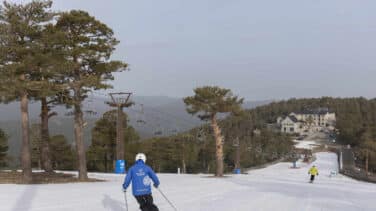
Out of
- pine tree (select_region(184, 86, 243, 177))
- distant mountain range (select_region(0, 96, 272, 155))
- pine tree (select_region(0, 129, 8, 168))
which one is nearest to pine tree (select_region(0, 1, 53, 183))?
distant mountain range (select_region(0, 96, 272, 155))

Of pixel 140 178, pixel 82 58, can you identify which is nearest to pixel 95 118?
pixel 82 58

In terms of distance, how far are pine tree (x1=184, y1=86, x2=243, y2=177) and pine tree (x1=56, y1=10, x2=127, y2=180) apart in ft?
47.9

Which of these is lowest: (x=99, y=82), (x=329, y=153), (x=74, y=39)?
(x=329, y=153)

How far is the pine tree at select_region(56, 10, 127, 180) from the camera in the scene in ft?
81.5

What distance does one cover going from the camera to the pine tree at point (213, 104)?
39969 mm

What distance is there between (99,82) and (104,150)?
3425 centimetres

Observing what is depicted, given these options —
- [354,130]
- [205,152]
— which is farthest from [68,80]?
[354,130]

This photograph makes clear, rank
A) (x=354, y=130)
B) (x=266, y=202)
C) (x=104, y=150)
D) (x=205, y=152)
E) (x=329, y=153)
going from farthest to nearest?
(x=354, y=130)
(x=329, y=153)
(x=205, y=152)
(x=104, y=150)
(x=266, y=202)

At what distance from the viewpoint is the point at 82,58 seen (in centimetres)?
2567

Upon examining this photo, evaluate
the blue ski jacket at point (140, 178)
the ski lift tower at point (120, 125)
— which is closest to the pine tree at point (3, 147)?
the ski lift tower at point (120, 125)

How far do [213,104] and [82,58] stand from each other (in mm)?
16865

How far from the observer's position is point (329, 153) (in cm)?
13125

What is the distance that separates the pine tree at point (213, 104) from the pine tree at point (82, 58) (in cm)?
1461

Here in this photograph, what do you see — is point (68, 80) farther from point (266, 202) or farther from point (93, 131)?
point (93, 131)
